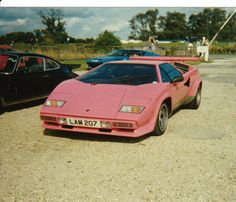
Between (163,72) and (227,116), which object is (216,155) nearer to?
(163,72)

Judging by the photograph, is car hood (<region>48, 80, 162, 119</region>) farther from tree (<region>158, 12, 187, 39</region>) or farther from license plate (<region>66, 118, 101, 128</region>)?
tree (<region>158, 12, 187, 39</region>)

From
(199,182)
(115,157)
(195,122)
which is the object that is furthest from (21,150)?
(195,122)

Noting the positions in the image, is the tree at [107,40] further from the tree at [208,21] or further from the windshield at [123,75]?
the tree at [208,21]

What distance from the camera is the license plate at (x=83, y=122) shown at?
16.6 ft

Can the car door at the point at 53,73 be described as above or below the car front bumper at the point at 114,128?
above

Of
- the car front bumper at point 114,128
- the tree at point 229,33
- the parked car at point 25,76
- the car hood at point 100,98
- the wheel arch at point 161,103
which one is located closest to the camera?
the car front bumper at point 114,128

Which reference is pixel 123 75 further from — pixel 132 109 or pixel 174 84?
pixel 132 109

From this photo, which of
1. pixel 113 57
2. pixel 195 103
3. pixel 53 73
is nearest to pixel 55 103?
pixel 53 73

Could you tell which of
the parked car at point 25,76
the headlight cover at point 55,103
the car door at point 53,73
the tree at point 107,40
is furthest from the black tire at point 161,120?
the tree at point 107,40

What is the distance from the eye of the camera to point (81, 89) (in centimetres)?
569

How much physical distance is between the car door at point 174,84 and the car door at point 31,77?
10.5 feet

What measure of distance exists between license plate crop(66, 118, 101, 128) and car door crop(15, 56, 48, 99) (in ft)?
9.77

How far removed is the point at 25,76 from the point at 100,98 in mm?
3197

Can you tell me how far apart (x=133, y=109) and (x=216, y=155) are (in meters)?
1.31
